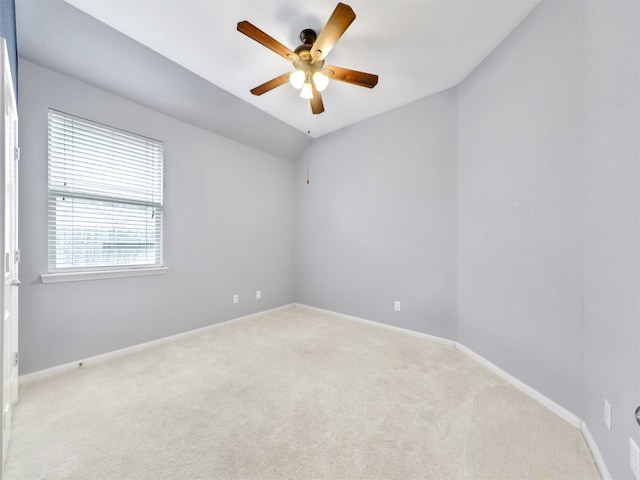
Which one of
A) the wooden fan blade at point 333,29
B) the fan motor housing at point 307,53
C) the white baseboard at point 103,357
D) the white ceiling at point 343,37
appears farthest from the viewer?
the white baseboard at point 103,357

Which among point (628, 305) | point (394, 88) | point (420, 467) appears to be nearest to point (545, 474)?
point (420, 467)

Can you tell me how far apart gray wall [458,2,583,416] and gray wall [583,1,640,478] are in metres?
0.11

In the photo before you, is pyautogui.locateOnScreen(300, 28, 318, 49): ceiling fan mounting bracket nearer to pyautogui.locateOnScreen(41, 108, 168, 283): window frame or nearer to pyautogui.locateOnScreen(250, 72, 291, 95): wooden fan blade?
pyautogui.locateOnScreen(250, 72, 291, 95): wooden fan blade

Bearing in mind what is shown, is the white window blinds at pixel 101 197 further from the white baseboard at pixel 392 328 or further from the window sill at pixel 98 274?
the white baseboard at pixel 392 328

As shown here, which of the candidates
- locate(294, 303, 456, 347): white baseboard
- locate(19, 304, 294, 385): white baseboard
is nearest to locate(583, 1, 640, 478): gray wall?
locate(294, 303, 456, 347): white baseboard

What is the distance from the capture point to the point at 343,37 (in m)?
2.02

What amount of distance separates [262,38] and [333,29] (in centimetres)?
49

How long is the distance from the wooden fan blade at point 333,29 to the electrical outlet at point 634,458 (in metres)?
2.41

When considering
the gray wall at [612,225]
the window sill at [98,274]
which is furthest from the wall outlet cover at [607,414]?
the window sill at [98,274]

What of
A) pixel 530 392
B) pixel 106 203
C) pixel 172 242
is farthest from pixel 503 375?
pixel 106 203

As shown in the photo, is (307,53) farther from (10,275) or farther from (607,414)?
(607,414)

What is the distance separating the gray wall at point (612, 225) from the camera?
3.35 feet

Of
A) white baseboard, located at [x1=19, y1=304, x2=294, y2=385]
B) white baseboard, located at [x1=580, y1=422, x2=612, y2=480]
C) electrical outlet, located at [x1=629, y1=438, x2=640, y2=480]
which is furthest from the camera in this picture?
white baseboard, located at [x1=19, y1=304, x2=294, y2=385]

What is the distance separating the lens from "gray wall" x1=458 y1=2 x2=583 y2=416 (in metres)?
1.61
